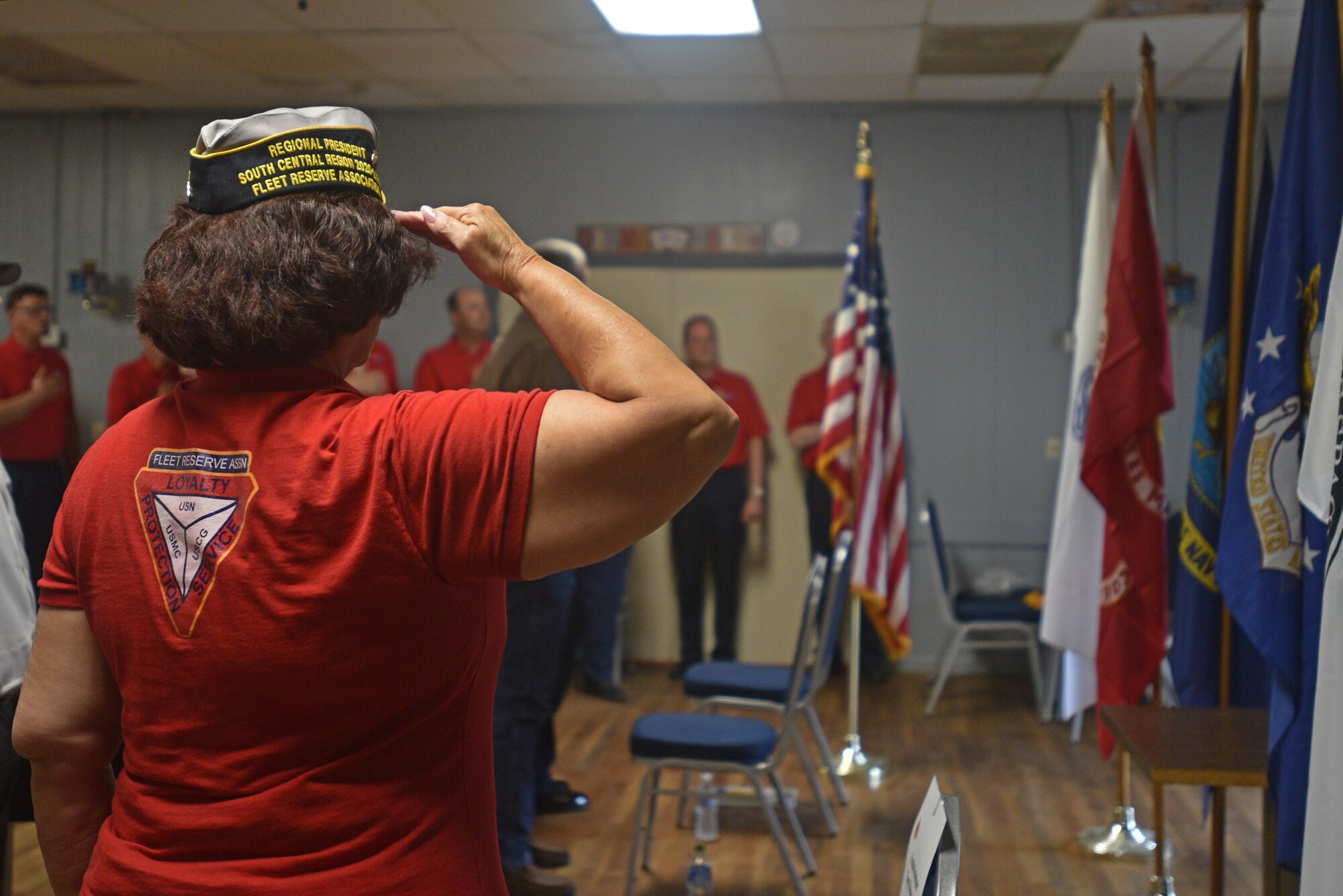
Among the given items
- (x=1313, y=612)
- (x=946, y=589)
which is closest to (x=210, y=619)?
(x=1313, y=612)

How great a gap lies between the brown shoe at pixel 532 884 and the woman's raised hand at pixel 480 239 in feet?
7.13

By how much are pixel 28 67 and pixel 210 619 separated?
207 inches

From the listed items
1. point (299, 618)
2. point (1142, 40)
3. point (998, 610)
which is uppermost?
point (1142, 40)

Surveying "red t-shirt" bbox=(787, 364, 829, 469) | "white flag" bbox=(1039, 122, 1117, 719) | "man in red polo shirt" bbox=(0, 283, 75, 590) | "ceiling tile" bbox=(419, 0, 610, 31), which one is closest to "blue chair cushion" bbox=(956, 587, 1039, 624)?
"red t-shirt" bbox=(787, 364, 829, 469)

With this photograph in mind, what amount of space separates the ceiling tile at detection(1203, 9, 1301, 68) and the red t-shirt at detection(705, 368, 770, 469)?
2479 millimetres

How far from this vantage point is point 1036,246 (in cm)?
541

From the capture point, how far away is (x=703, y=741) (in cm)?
266

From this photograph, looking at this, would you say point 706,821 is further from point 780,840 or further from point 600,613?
point 600,613

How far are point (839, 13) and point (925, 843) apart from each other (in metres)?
3.67

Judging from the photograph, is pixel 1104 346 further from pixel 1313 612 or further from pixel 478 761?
pixel 478 761

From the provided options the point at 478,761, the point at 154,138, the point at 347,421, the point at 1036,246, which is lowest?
the point at 478,761

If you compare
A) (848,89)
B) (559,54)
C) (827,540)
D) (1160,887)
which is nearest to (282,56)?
(559,54)

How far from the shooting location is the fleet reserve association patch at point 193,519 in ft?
2.79

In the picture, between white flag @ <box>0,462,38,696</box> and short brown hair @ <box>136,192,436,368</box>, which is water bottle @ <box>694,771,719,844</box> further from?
short brown hair @ <box>136,192,436,368</box>
